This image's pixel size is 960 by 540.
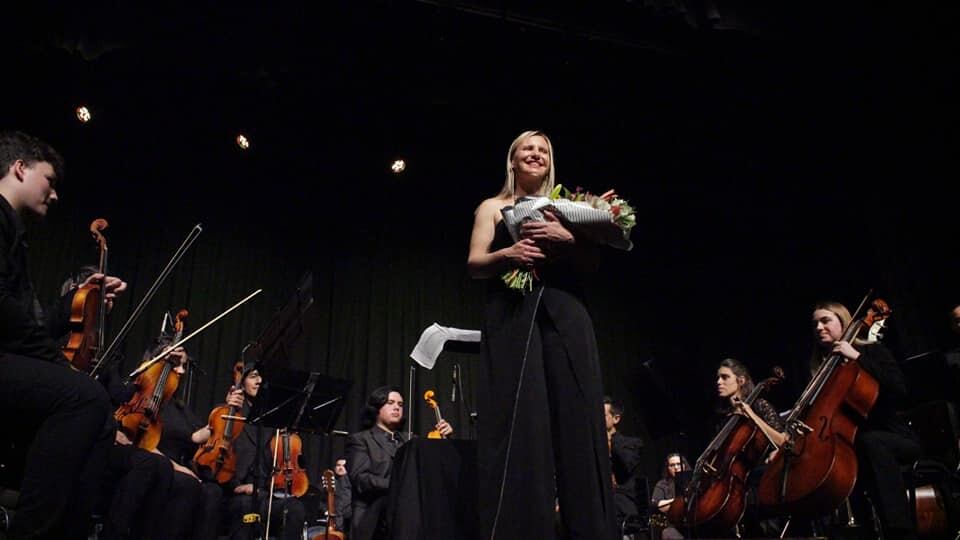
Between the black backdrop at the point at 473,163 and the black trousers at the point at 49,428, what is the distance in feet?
14.7

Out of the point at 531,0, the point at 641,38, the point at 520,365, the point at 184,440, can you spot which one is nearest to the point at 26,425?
the point at 520,365

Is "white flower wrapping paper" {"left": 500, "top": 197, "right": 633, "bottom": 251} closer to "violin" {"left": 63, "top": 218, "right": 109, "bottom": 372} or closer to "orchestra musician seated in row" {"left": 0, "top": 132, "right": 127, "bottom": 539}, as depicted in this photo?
"orchestra musician seated in row" {"left": 0, "top": 132, "right": 127, "bottom": 539}

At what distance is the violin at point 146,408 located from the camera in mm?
4625

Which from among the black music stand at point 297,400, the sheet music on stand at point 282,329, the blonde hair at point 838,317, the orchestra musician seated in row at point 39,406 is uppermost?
the sheet music on stand at point 282,329

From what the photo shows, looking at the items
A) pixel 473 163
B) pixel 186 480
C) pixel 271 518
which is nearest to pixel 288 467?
pixel 271 518

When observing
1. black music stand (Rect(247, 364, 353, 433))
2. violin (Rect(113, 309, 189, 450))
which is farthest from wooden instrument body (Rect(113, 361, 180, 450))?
black music stand (Rect(247, 364, 353, 433))

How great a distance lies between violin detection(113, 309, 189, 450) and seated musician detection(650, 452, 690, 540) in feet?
12.7

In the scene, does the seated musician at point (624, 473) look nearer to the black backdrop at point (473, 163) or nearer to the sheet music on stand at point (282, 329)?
the black backdrop at point (473, 163)

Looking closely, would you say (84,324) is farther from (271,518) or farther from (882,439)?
(882,439)

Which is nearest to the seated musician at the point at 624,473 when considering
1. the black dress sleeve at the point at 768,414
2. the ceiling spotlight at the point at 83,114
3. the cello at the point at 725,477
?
the cello at the point at 725,477

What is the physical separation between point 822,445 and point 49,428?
383cm

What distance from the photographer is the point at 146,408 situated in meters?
4.68

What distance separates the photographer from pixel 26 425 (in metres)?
2.44

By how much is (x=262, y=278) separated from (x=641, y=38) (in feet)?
16.2
